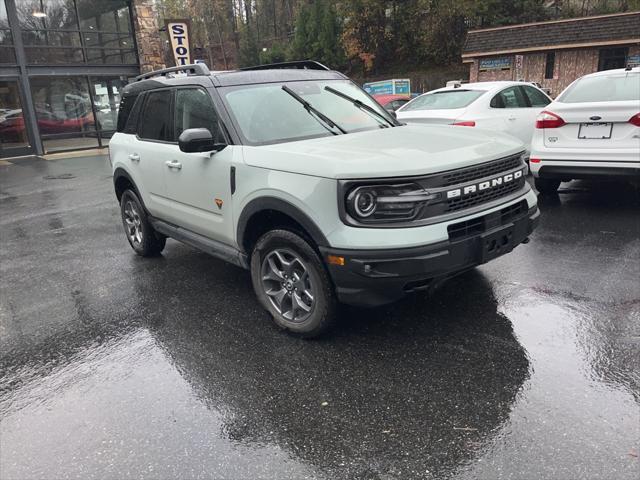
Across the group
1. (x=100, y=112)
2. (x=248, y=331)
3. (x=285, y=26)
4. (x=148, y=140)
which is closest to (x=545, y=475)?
(x=248, y=331)

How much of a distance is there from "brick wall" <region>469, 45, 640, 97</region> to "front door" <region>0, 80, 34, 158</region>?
24.2 metres

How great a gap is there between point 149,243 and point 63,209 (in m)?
4.19

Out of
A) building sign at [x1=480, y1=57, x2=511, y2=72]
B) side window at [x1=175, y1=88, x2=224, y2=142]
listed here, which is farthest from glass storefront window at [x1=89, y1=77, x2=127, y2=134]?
building sign at [x1=480, y1=57, x2=511, y2=72]

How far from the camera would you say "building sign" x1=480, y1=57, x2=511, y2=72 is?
95.5 ft

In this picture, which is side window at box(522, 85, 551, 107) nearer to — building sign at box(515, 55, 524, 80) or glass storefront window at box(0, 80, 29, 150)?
glass storefront window at box(0, 80, 29, 150)

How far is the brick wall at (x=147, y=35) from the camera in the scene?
62.4ft

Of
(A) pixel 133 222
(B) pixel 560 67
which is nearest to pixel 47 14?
(A) pixel 133 222

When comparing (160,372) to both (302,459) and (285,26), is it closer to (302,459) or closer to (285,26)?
(302,459)

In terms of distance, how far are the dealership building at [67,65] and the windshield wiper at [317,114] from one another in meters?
15.9

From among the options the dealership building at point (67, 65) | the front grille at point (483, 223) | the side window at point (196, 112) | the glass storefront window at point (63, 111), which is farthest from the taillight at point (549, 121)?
the glass storefront window at point (63, 111)

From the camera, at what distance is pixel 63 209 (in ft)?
29.2

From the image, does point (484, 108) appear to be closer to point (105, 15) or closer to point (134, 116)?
point (134, 116)

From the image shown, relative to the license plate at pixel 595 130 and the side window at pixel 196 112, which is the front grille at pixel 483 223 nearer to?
the side window at pixel 196 112

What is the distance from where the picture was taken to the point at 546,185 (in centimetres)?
755
